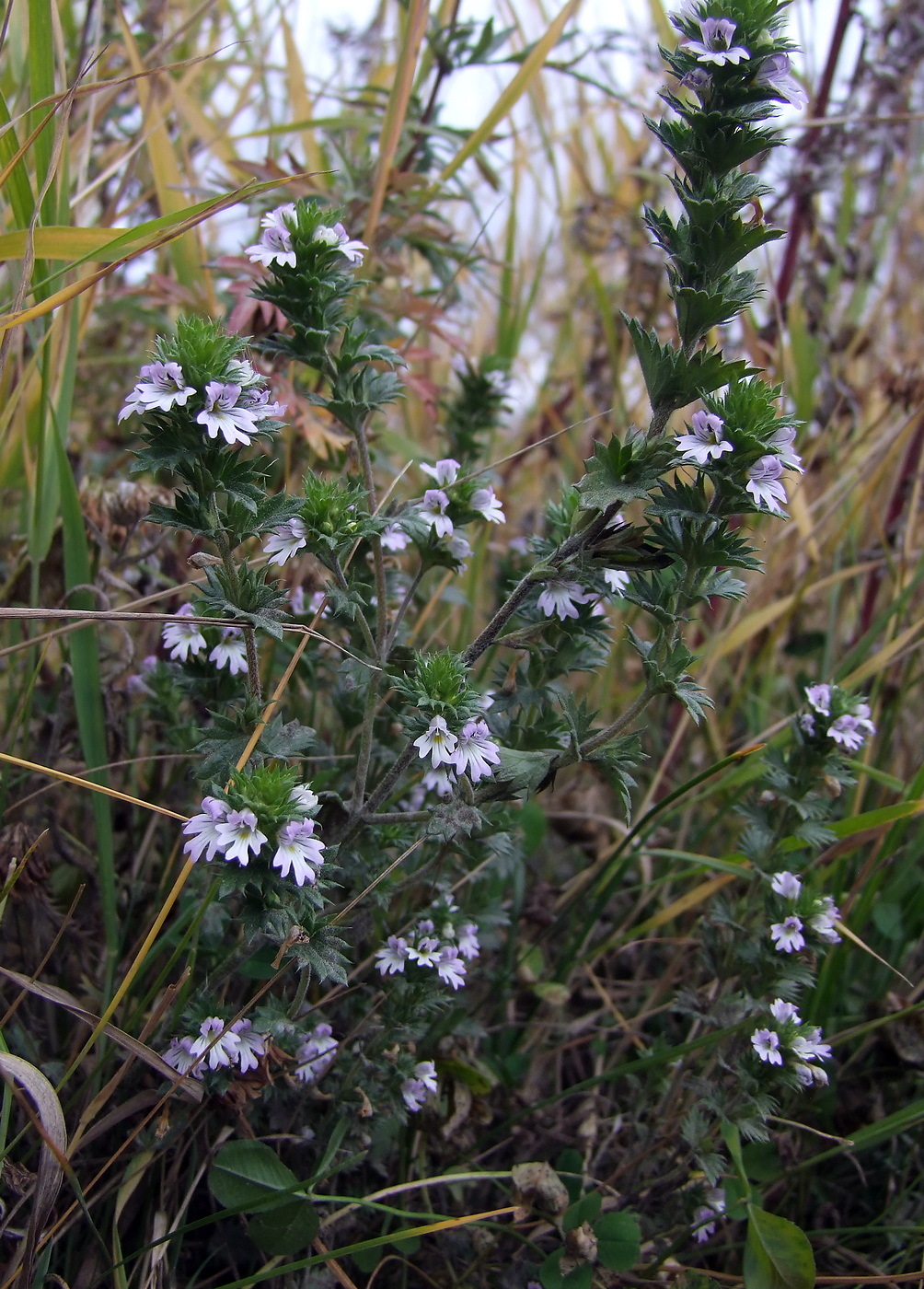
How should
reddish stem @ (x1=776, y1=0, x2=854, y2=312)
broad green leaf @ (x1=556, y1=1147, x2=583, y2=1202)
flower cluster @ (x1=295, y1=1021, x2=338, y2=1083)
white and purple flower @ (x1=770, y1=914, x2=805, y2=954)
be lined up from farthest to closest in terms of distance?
reddish stem @ (x1=776, y1=0, x2=854, y2=312) < broad green leaf @ (x1=556, y1=1147, x2=583, y2=1202) < white and purple flower @ (x1=770, y1=914, x2=805, y2=954) < flower cluster @ (x1=295, y1=1021, x2=338, y2=1083)

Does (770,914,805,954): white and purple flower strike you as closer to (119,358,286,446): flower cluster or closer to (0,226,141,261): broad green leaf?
(119,358,286,446): flower cluster

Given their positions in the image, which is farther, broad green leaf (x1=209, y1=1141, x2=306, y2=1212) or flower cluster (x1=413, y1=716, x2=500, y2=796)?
broad green leaf (x1=209, y1=1141, x2=306, y2=1212)

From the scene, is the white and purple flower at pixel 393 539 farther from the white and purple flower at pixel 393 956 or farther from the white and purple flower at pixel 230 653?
the white and purple flower at pixel 393 956

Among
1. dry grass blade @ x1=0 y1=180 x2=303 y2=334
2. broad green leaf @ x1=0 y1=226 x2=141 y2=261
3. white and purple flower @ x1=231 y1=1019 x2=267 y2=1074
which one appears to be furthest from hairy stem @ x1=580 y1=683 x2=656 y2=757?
broad green leaf @ x1=0 y1=226 x2=141 y2=261

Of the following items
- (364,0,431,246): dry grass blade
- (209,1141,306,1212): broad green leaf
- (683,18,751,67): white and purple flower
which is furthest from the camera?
(364,0,431,246): dry grass blade

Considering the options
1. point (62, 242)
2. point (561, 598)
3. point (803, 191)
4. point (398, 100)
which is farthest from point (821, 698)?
point (803, 191)

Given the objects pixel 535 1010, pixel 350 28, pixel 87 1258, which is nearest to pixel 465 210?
pixel 350 28
